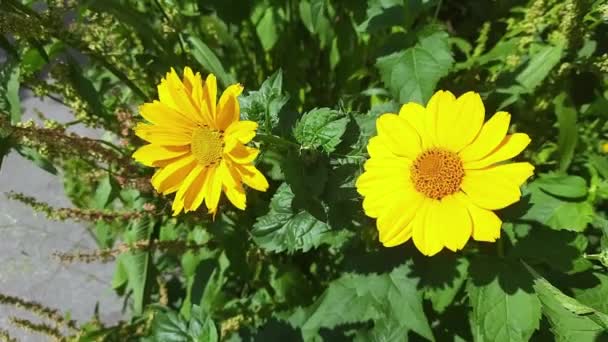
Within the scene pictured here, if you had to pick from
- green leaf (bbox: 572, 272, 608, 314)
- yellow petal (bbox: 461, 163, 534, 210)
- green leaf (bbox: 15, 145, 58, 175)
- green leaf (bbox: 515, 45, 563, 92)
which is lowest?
green leaf (bbox: 572, 272, 608, 314)

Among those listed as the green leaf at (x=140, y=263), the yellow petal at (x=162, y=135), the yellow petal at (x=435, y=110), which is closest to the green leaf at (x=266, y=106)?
the yellow petal at (x=162, y=135)

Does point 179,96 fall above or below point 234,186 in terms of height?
above

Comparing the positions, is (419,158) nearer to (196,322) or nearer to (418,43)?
(418,43)

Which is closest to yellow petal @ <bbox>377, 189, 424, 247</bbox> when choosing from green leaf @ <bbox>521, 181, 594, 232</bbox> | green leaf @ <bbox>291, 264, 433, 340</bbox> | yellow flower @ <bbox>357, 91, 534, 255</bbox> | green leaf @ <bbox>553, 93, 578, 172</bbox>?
yellow flower @ <bbox>357, 91, 534, 255</bbox>

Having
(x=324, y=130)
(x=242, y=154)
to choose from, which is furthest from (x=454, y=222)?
(x=242, y=154)

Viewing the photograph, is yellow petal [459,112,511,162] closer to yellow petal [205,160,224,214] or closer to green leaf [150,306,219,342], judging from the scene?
yellow petal [205,160,224,214]

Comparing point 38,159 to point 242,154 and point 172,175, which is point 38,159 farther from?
point 242,154
